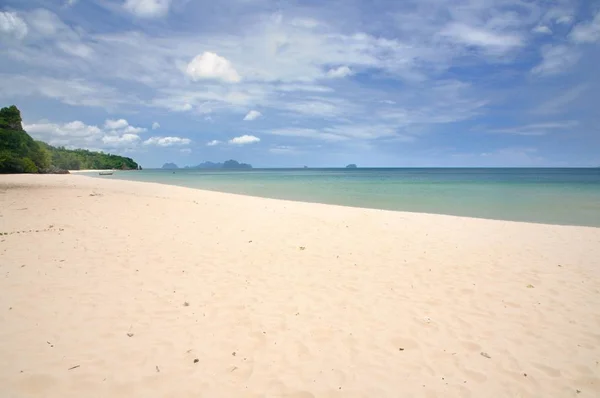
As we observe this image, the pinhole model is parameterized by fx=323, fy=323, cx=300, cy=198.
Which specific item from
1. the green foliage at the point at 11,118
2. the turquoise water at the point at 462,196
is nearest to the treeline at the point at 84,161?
the green foliage at the point at 11,118

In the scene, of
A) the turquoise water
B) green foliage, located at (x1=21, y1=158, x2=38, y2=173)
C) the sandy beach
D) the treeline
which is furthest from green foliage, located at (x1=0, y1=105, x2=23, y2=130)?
the sandy beach

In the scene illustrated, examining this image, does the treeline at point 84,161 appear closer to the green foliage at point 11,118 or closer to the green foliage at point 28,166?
the green foliage at point 11,118

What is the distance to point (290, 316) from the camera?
5.69 m

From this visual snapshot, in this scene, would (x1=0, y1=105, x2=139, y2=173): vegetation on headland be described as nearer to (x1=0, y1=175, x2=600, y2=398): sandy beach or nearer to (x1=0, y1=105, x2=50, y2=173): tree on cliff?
(x1=0, y1=105, x2=50, y2=173): tree on cliff

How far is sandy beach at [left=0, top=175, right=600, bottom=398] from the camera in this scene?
403 centimetres

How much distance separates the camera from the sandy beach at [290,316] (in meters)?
4.03

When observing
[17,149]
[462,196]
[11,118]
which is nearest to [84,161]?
[11,118]

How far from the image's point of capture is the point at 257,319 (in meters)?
5.52

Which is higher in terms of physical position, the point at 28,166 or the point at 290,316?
the point at 28,166

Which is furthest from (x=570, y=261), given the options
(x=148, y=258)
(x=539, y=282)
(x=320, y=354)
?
(x=148, y=258)

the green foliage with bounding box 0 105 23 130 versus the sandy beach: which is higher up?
the green foliage with bounding box 0 105 23 130

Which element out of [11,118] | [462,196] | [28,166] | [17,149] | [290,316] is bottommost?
[290,316]

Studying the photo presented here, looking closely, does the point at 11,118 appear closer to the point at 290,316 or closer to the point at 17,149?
the point at 17,149

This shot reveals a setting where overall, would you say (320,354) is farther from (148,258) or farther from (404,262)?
(148,258)
